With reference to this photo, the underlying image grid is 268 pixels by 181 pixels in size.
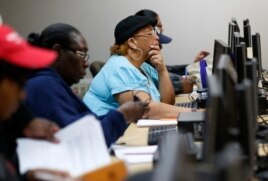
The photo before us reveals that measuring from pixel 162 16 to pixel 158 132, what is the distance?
2652mm

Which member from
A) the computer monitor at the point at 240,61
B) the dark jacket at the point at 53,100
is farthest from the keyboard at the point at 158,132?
the computer monitor at the point at 240,61

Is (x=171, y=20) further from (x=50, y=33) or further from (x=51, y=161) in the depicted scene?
(x=51, y=161)

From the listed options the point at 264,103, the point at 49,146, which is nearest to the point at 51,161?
the point at 49,146

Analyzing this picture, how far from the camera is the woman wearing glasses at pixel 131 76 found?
2.51 m

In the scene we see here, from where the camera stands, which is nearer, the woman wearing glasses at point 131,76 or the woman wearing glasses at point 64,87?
the woman wearing glasses at point 64,87

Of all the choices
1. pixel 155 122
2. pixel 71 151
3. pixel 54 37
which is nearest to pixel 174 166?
pixel 71 151

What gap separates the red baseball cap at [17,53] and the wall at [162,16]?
345 centimetres

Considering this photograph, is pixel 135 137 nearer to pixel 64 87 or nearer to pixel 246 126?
pixel 64 87

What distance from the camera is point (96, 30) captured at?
4570 millimetres

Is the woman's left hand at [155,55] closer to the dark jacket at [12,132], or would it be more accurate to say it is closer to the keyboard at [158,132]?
the keyboard at [158,132]

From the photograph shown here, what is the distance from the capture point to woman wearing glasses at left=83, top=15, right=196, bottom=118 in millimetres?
2514

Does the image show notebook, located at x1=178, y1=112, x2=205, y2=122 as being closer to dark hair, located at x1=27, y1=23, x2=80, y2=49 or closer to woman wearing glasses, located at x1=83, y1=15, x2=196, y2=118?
woman wearing glasses, located at x1=83, y1=15, x2=196, y2=118

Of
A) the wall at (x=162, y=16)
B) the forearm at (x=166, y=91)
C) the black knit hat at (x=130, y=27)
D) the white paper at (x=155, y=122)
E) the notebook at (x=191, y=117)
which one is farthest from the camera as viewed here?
the wall at (x=162, y=16)

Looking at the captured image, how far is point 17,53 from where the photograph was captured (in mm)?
1104
